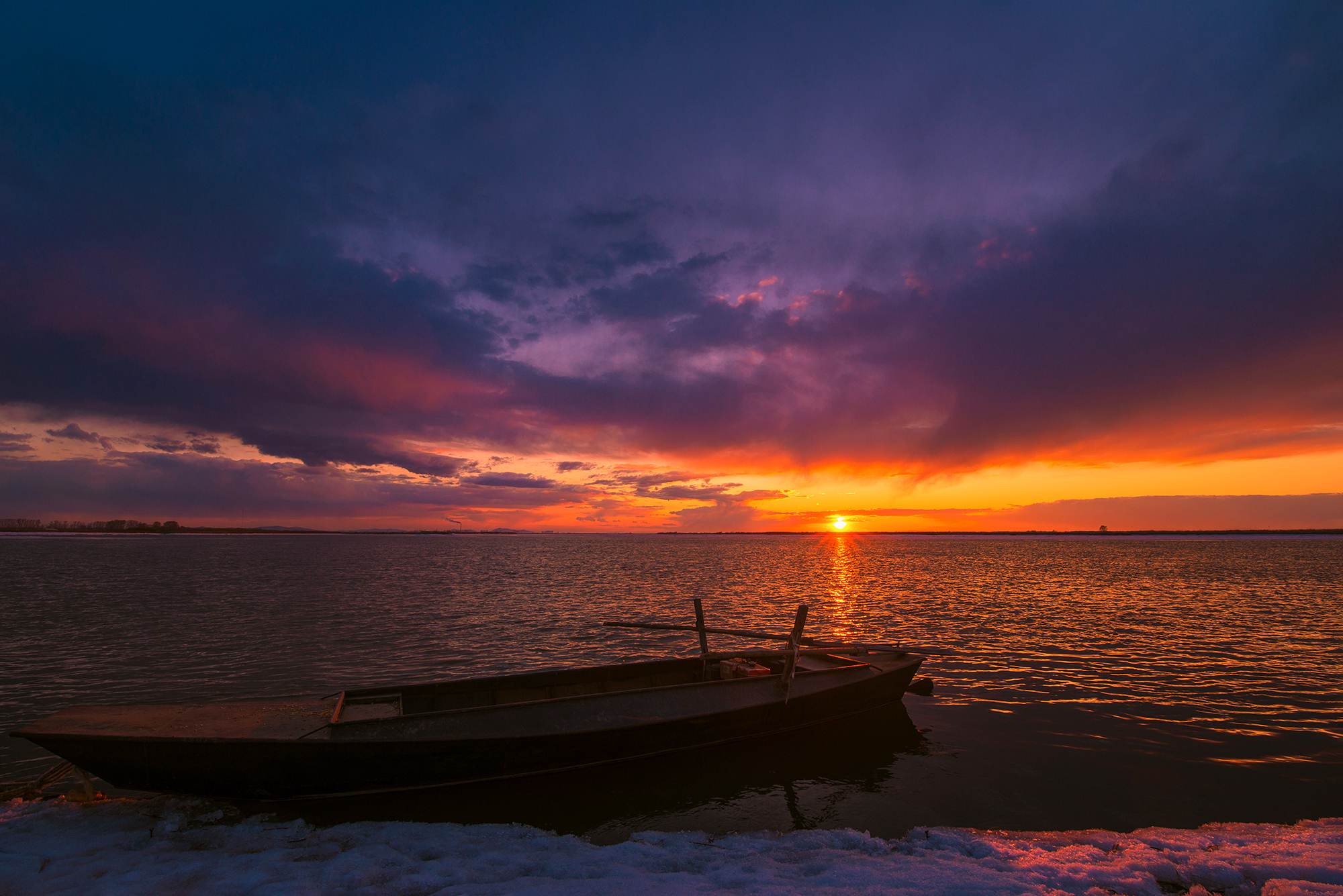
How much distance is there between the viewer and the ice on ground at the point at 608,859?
7391 millimetres

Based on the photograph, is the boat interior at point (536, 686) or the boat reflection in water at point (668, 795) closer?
the boat reflection in water at point (668, 795)

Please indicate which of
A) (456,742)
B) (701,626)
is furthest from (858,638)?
(456,742)

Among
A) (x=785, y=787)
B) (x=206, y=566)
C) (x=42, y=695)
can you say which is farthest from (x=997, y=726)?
(x=206, y=566)

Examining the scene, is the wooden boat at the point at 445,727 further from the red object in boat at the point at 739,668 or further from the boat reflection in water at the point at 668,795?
the red object in boat at the point at 739,668

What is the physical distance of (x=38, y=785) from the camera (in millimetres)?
9812

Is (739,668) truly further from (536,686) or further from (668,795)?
(536,686)

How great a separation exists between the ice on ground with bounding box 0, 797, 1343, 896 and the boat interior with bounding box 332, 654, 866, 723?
8.93 ft

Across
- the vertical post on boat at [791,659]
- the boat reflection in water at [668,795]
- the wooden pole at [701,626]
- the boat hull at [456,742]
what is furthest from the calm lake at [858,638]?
the wooden pole at [701,626]

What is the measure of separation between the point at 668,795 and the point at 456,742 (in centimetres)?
431

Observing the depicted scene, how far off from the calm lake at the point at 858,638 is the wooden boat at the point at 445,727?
1.79 feet

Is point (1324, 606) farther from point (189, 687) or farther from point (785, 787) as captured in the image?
point (189, 687)

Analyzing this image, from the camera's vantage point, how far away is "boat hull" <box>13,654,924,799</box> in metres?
9.28

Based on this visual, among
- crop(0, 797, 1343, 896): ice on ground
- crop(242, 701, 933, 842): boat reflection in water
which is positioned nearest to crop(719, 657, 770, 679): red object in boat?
crop(242, 701, 933, 842): boat reflection in water

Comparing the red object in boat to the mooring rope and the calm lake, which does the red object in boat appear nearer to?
the calm lake
